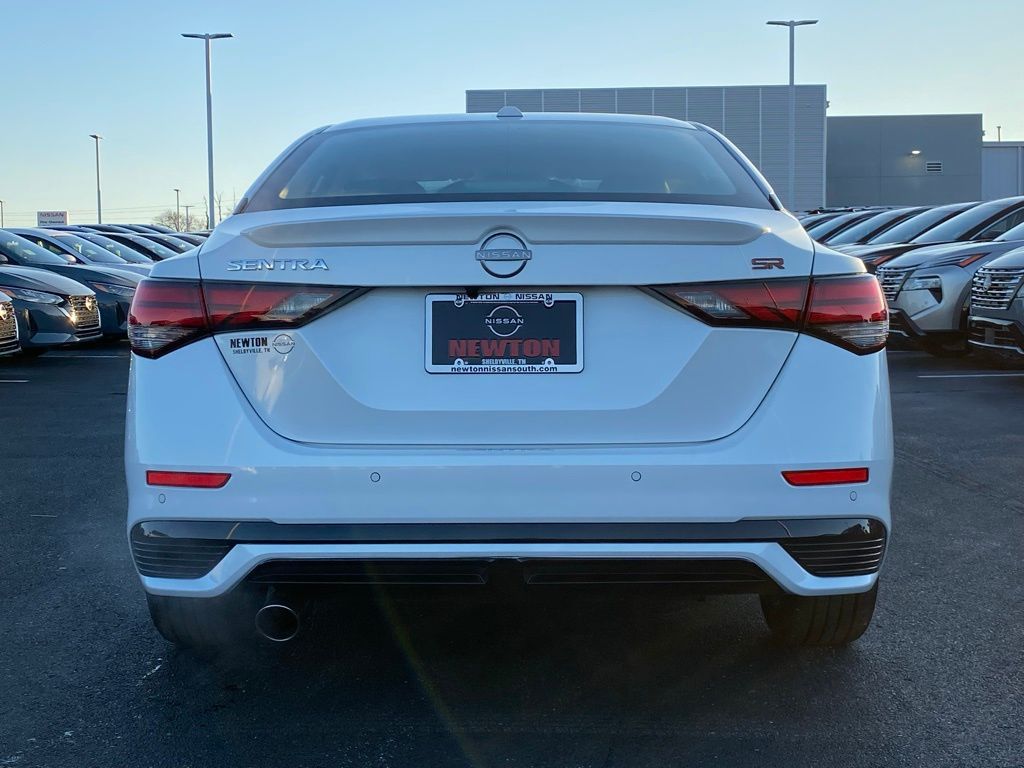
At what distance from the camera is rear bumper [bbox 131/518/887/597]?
2699 mm

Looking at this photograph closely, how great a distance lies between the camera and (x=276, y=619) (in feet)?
9.70

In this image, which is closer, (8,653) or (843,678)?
(843,678)

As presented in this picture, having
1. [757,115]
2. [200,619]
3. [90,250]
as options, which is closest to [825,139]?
[757,115]

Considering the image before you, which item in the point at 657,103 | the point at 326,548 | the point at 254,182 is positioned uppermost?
the point at 657,103

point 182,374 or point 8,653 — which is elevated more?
point 182,374

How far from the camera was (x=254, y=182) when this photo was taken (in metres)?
3.52

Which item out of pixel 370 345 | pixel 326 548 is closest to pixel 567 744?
pixel 326 548

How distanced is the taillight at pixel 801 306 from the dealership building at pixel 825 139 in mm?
45518

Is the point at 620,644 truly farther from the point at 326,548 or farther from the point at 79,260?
the point at 79,260

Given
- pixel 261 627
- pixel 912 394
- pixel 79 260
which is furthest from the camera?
pixel 79 260

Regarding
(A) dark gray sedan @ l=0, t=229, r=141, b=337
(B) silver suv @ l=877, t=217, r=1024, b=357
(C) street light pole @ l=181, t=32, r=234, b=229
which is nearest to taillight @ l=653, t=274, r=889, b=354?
(B) silver suv @ l=877, t=217, r=1024, b=357

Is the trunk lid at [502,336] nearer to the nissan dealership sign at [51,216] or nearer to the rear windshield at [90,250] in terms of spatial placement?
the rear windshield at [90,250]

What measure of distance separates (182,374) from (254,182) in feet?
3.04

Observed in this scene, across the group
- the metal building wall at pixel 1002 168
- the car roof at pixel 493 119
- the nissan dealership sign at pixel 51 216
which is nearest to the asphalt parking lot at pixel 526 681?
the car roof at pixel 493 119
